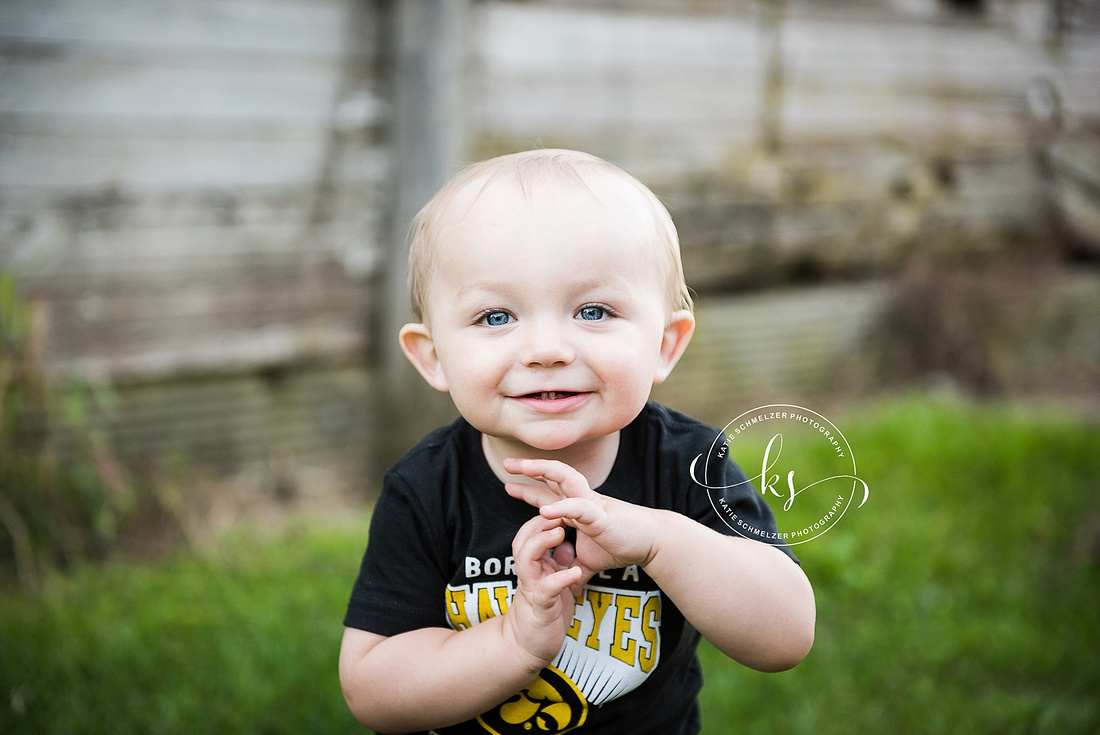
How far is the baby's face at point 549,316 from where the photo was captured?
1.11 m

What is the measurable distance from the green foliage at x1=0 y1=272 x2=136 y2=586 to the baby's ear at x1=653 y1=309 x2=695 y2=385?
206cm

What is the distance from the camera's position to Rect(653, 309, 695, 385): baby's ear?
4.12 feet

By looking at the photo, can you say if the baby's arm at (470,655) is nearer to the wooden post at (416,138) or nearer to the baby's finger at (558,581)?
the baby's finger at (558,581)

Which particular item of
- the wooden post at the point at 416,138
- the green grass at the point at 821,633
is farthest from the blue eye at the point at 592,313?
the wooden post at the point at 416,138

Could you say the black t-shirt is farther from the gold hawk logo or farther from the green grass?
the green grass

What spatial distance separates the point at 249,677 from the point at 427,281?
59.5 inches

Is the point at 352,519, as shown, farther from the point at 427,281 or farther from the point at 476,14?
the point at 427,281

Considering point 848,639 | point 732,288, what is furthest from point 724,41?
point 848,639

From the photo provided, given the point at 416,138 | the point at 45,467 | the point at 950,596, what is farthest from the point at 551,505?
the point at 416,138

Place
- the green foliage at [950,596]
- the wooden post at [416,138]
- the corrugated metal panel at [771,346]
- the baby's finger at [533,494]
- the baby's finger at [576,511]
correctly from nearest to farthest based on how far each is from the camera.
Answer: the baby's finger at [576,511] < the baby's finger at [533,494] < the green foliage at [950,596] < the wooden post at [416,138] < the corrugated metal panel at [771,346]

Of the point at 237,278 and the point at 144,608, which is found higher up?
the point at 237,278

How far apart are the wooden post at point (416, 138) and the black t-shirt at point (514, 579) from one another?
234 centimetres

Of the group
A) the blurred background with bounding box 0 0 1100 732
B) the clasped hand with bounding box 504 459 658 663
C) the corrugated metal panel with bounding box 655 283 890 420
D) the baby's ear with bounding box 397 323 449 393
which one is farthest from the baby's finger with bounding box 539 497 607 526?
the corrugated metal panel with bounding box 655 283 890 420

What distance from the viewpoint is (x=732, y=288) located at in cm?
476
